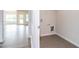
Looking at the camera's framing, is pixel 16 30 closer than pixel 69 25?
Yes

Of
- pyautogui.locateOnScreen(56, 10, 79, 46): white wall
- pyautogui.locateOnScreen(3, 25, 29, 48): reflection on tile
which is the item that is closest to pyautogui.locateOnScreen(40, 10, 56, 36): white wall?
pyautogui.locateOnScreen(56, 10, 79, 46): white wall

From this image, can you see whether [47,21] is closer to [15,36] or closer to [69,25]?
[69,25]

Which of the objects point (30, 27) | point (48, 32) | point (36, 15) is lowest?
point (48, 32)

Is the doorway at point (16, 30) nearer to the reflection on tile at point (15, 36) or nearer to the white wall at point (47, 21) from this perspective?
the reflection on tile at point (15, 36)

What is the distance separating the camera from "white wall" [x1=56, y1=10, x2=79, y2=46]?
4062 millimetres

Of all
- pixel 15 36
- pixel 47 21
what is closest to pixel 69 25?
pixel 47 21

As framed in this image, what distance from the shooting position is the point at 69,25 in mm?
4500
